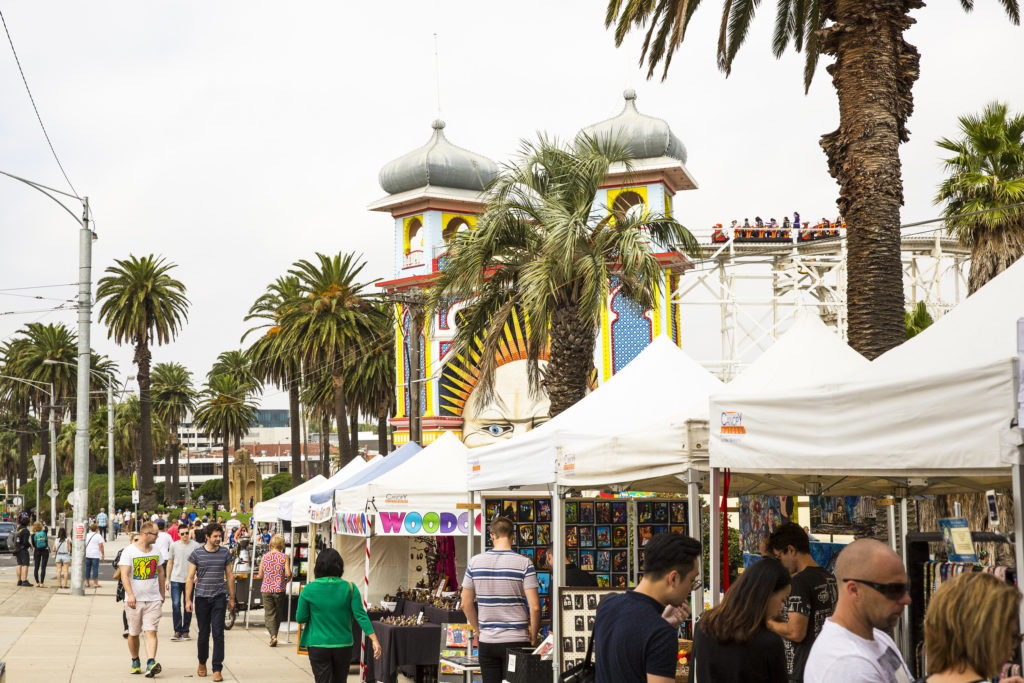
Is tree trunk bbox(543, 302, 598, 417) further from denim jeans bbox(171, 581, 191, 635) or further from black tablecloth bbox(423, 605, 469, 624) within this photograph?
denim jeans bbox(171, 581, 191, 635)

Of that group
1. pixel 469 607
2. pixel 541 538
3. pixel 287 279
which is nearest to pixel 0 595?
pixel 541 538

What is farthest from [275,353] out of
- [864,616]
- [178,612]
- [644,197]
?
[864,616]

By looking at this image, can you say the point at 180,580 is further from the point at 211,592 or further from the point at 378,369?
the point at 378,369

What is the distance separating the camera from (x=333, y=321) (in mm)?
52875

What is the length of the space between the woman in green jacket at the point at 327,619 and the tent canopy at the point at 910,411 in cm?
359

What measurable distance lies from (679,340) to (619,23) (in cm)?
2796

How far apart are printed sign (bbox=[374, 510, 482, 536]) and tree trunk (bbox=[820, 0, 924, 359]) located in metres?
5.42

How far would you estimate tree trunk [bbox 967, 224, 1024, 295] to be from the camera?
1920cm

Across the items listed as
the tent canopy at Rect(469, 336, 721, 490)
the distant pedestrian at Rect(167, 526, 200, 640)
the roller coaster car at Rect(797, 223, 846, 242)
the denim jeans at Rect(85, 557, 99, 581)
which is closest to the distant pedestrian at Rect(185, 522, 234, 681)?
the distant pedestrian at Rect(167, 526, 200, 640)

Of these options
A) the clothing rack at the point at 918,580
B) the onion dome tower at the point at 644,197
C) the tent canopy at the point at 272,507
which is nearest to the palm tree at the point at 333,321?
the onion dome tower at the point at 644,197

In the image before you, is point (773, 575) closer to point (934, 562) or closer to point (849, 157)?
point (934, 562)

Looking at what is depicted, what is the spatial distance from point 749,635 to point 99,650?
1532 centimetres

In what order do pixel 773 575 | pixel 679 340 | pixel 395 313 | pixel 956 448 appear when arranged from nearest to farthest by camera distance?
1. pixel 773 575
2. pixel 956 448
3. pixel 679 340
4. pixel 395 313

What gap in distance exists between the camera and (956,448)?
5223 millimetres
